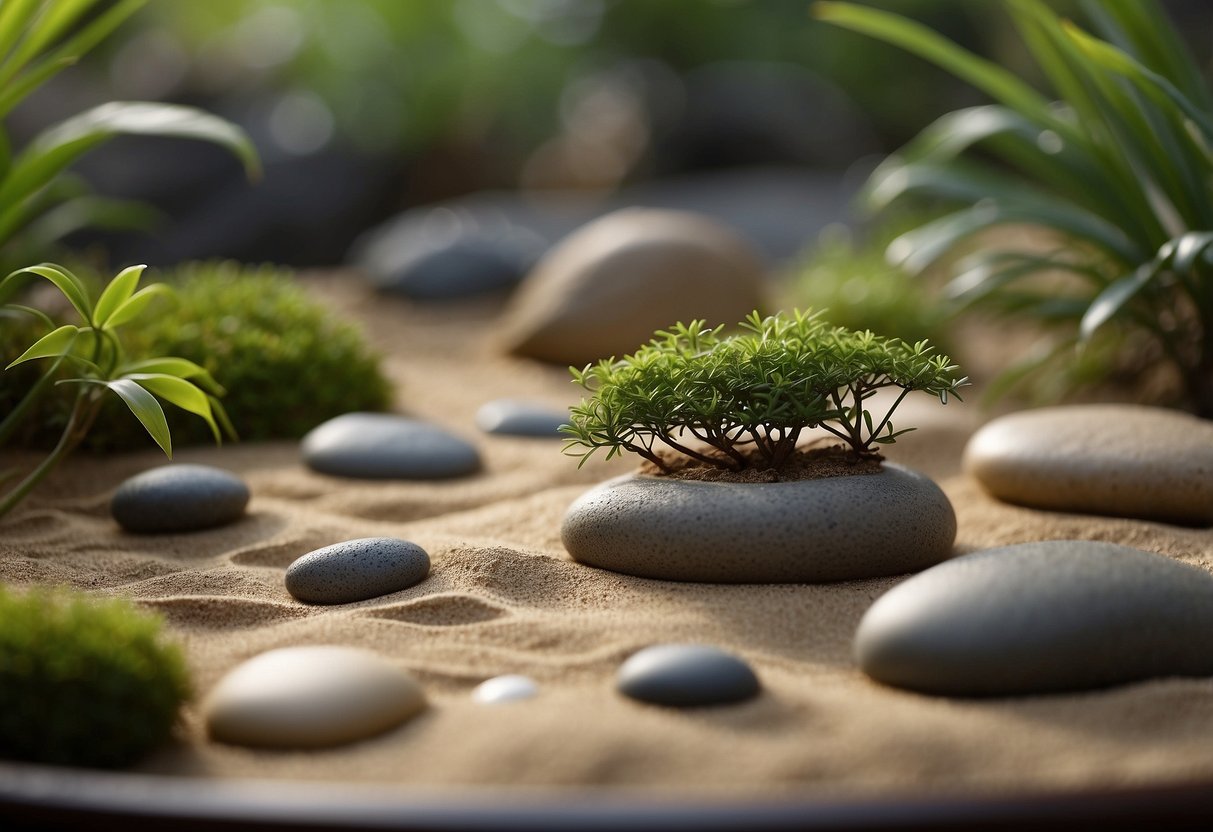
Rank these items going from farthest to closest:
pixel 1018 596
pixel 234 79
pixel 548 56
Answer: pixel 548 56
pixel 234 79
pixel 1018 596

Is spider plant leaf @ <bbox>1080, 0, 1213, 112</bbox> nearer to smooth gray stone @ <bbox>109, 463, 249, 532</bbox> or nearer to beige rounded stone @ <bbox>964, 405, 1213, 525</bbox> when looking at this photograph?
beige rounded stone @ <bbox>964, 405, 1213, 525</bbox>

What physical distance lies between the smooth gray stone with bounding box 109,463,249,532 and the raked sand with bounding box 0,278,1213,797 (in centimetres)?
6

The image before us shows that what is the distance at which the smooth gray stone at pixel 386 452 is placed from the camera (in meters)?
4.18

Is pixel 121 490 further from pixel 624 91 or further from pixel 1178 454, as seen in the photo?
pixel 624 91

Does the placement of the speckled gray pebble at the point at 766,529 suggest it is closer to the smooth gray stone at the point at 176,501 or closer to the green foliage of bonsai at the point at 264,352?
the smooth gray stone at the point at 176,501

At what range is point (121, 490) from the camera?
11.8 ft

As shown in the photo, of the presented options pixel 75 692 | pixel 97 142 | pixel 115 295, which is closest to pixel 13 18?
pixel 97 142

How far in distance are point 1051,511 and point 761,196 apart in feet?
21.4

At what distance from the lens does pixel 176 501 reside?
355 centimetres

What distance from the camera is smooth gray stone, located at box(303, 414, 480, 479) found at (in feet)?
13.7

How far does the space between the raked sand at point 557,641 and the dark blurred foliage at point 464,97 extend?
7.15 meters

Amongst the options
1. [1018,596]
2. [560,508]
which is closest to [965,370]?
[560,508]

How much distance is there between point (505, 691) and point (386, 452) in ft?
6.53

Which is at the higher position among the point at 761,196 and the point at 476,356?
the point at 761,196
